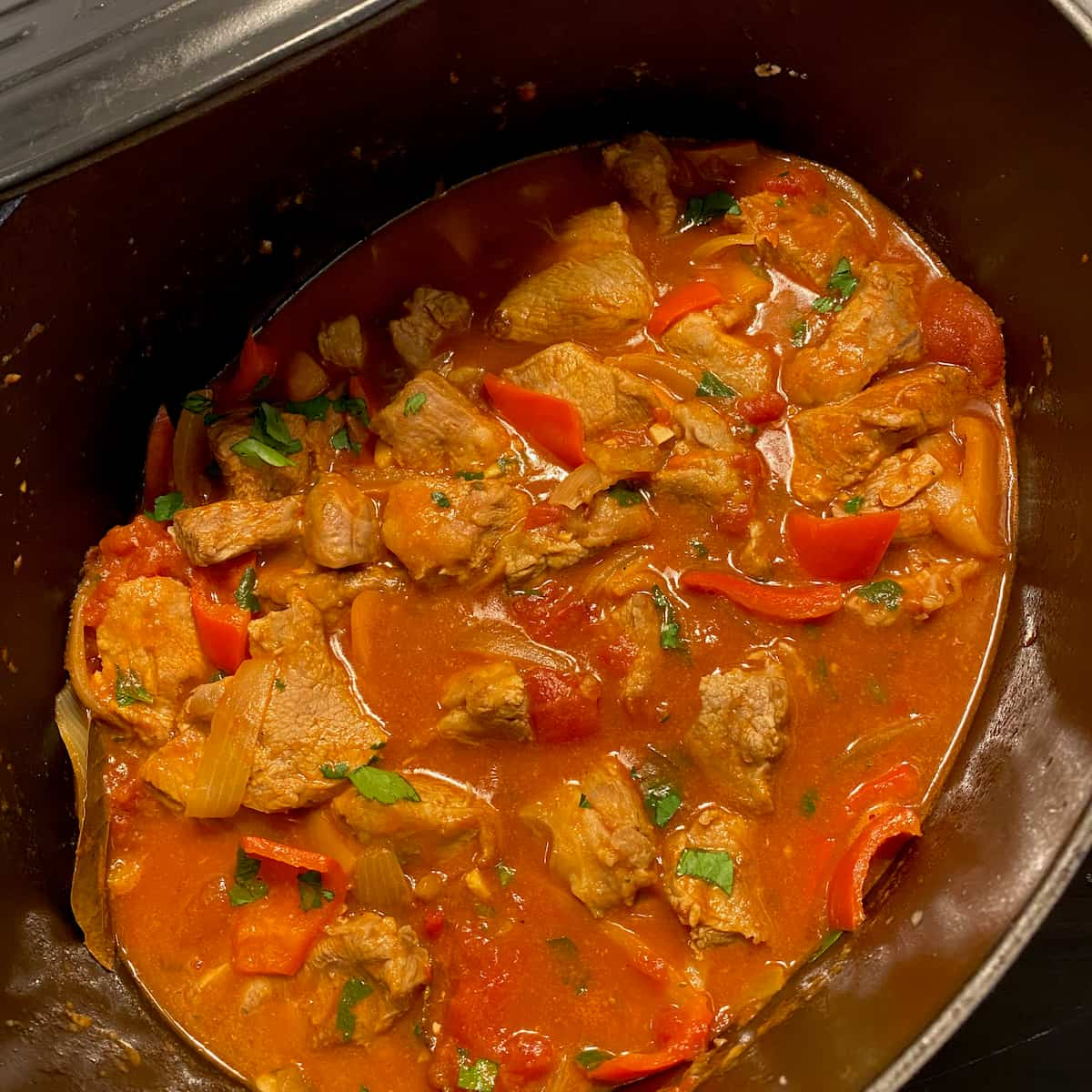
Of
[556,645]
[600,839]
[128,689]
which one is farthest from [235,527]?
[600,839]

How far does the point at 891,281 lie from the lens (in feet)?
10.9

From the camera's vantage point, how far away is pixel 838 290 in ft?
11.1

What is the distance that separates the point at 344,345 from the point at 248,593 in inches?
35.5

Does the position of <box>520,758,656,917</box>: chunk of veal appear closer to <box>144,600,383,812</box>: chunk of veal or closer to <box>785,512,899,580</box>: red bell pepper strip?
<box>144,600,383,812</box>: chunk of veal

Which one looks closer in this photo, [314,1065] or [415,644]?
[314,1065]

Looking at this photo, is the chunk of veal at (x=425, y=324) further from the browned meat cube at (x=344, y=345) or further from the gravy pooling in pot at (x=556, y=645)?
the browned meat cube at (x=344, y=345)

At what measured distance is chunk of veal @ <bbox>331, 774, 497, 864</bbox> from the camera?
2.89m

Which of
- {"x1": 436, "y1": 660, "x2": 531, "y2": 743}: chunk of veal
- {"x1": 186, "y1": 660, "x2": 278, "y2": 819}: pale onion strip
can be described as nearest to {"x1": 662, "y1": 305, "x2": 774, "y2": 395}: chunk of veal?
{"x1": 436, "y1": 660, "x2": 531, "y2": 743}: chunk of veal

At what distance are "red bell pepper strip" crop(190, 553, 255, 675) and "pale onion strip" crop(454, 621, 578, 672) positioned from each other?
0.67 m

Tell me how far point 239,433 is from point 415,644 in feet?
3.05

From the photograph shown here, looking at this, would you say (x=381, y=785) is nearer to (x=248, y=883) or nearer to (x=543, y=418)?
(x=248, y=883)

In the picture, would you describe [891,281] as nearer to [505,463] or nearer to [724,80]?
[724,80]

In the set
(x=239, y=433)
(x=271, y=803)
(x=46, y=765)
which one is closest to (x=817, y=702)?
(x=271, y=803)

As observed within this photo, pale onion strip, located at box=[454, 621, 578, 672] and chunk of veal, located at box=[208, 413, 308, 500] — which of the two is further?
chunk of veal, located at box=[208, 413, 308, 500]
